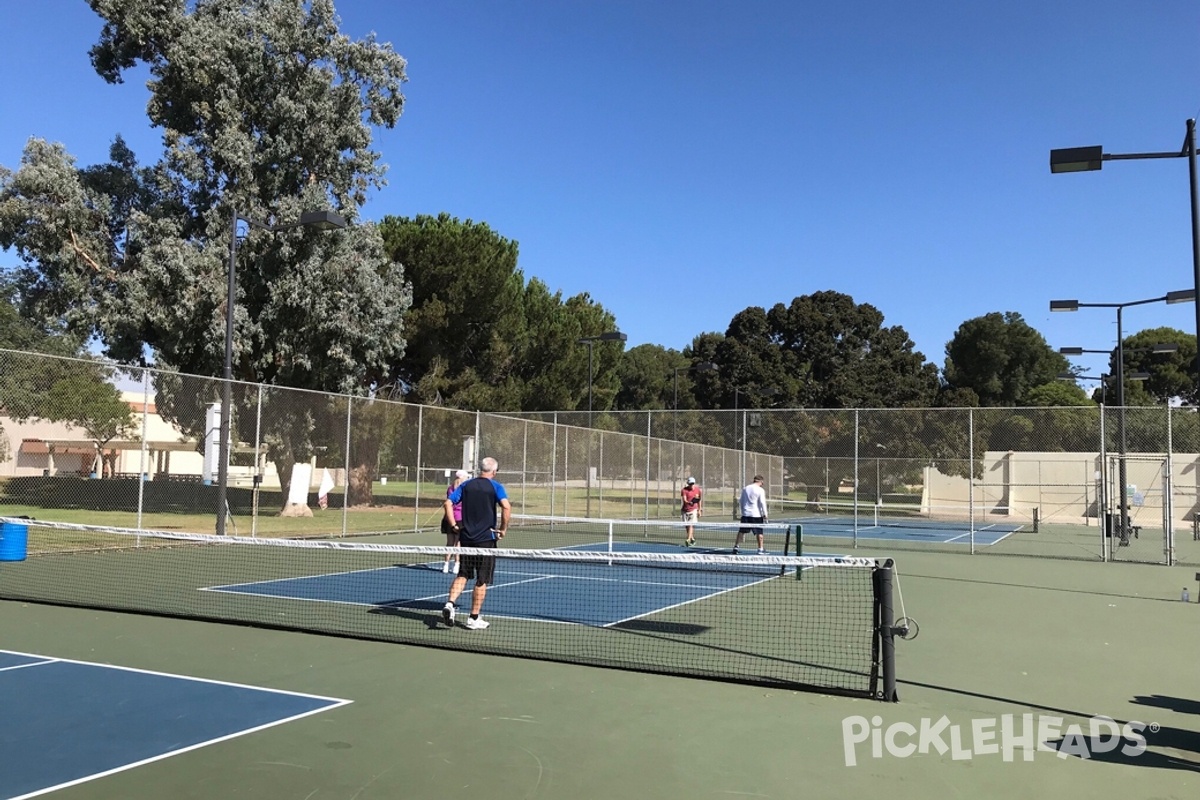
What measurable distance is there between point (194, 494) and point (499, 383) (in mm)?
16791

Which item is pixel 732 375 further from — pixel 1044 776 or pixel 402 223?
pixel 1044 776

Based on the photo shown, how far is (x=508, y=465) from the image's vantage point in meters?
24.1

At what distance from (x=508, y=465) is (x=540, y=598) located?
12.8m

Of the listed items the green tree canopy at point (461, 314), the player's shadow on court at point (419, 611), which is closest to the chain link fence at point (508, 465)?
the green tree canopy at point (461, 314)

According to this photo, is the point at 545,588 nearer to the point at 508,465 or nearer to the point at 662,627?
the point at 662,627

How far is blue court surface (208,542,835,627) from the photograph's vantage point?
34.4 ft

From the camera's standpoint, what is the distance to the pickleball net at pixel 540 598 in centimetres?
770

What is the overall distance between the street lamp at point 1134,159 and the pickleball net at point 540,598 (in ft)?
16.5

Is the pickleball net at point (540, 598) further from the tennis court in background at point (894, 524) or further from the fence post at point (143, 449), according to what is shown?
the tennis court in background at point (894, 524)

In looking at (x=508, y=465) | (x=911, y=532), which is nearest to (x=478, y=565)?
(x=508, y=465)

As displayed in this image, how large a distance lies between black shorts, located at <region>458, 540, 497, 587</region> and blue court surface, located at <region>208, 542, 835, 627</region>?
0.98 metres

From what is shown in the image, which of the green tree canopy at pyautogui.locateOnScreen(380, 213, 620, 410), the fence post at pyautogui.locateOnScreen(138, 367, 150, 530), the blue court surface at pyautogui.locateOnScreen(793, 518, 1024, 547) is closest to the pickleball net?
the fence post at pyautogui.locateOnScreen(138, 367, 150, 530)

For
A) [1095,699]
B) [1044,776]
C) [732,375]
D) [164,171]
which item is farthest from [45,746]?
[732,375]

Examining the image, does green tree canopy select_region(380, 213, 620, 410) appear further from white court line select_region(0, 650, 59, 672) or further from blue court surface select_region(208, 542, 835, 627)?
white court line select_region(0, 650, 59, 672)
